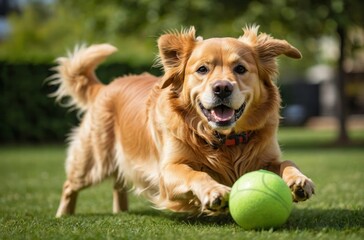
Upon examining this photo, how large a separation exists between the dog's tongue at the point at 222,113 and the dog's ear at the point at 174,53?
62 cm

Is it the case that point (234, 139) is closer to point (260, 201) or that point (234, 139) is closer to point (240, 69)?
point (240, 69)

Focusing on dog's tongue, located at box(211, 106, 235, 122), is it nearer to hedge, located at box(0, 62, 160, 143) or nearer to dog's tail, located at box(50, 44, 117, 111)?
dog's tail, located at box(50, 44, 117, 111)

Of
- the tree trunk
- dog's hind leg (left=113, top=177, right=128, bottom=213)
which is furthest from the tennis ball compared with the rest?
the tree trunk

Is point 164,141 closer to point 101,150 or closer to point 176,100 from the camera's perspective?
point 176,100

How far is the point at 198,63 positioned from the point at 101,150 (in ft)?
5.94

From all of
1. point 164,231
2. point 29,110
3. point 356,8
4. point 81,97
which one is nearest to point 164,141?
point 164,231

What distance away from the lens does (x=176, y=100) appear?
4766mm

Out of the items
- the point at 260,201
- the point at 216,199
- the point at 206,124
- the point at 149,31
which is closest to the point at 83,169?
the point at 206,124

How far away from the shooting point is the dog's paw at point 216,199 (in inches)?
149

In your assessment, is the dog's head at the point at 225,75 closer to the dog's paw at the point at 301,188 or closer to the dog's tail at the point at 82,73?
the dog's paw at the point at 301,188

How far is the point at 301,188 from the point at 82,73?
11.6 ft

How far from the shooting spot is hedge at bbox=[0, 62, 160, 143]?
1562cm

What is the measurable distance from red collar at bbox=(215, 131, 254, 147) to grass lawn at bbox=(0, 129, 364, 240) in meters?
0.65

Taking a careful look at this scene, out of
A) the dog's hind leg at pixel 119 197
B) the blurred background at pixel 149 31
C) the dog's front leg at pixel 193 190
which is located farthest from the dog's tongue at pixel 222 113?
the blurred background at pixel 149 31
